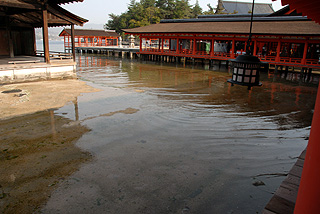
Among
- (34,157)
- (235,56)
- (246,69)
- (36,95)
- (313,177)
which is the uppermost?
(235,56)

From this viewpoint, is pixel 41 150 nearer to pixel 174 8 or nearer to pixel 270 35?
pixel 270 35

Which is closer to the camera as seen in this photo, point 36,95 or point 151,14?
point 36,95

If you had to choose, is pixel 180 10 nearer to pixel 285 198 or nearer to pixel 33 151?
pixel 33 151

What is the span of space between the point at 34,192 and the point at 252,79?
5.46 m

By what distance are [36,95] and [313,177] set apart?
39.1 feet

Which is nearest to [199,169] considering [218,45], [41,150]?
[41,150]

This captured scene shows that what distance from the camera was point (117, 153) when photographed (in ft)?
19.8

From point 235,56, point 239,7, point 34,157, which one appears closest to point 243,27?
point 235,56

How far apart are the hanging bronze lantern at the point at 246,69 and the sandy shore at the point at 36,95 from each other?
723 cm

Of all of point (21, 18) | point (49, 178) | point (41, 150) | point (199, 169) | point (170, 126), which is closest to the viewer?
point (49, 178)

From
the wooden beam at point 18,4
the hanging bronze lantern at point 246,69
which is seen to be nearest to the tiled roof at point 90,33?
the wooden beam at point 18,4

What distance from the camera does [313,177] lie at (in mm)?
2121

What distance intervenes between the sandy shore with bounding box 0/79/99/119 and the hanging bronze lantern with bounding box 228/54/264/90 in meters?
7.23

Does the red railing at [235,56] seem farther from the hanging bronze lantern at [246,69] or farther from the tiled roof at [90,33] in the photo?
the tiled roof at [90,33]
